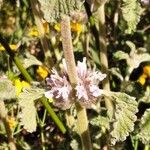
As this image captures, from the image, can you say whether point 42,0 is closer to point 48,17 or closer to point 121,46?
point 48,17

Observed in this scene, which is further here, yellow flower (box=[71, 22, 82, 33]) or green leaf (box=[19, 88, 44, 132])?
yellow flower (box=[71, 22, 82, 33])

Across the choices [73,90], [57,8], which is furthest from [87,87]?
[57,8]

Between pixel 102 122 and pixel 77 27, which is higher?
pixel 77 27

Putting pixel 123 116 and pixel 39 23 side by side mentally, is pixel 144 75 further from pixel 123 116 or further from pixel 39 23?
pixel 123 116

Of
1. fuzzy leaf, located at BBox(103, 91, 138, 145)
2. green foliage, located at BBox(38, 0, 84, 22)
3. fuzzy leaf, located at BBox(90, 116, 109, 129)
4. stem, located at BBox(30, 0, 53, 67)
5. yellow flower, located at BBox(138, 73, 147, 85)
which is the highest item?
green foliage, located at BBox(38, 0, 84, 22)

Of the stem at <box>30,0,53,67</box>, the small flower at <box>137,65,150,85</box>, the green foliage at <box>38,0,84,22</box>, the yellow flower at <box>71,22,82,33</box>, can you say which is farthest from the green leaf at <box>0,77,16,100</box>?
the small flower at <box>137,65,150,85</box>

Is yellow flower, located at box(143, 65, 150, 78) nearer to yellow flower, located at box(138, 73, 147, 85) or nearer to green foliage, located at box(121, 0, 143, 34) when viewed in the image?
yellow flower, located at box(138, 73, 147, 85)

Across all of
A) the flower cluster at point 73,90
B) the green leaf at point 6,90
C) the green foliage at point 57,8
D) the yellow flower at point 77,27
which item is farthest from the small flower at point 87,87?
the yellow flower at point 77,27
